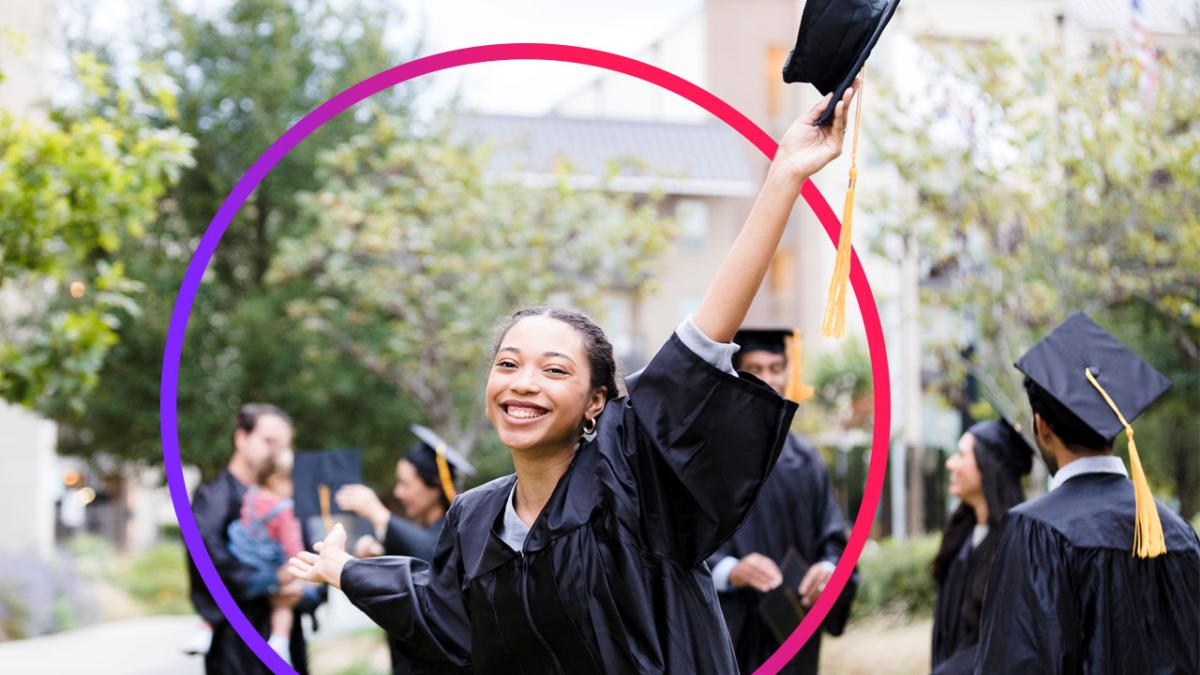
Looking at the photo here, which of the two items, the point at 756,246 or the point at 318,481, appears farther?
the point at 318,481

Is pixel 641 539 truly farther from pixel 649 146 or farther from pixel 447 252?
pixel 649 146

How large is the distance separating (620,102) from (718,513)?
113 ft

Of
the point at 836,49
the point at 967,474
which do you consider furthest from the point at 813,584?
the point at 836,49

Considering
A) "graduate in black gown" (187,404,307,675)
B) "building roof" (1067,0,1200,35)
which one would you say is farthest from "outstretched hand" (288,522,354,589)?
"building roof" (1067,0,1200,35)

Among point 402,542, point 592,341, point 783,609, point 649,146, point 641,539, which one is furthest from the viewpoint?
point 649,146

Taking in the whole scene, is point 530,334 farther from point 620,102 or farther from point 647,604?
point 620,102

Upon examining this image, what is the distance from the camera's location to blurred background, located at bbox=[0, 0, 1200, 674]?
10.2 metres

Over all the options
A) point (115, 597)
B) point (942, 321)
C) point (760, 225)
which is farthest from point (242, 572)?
point (942, 321)

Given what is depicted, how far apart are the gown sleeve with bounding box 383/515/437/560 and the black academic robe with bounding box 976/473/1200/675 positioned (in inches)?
136

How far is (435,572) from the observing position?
372 cm

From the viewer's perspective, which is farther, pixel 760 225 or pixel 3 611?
pixel 3 611

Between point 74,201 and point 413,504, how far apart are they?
2696mm

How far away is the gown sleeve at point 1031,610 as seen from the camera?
4.30m

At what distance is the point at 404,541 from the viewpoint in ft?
23.9
